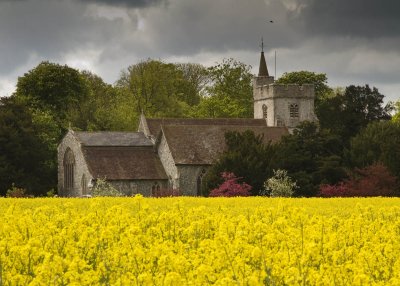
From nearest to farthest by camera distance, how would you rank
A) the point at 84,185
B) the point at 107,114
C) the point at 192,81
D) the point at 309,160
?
the point at 309,160, the point at 84,185, the point at 107,114, the point at 192,81

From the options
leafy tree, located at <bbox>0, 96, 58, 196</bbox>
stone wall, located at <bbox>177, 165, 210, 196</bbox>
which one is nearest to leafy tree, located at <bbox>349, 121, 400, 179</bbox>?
stone wall, located at <bbox>177, 165, 210, 196</bbox>

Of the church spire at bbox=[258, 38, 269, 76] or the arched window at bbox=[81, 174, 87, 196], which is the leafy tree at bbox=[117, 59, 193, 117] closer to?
the church spire at bbox=[258, 38, 269, 76]

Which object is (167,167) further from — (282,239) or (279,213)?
(282,239)

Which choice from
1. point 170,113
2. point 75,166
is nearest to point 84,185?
point 75,166

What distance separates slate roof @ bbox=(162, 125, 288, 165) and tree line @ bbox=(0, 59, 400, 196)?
8.54m

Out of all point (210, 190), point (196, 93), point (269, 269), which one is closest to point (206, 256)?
point (269, 269)

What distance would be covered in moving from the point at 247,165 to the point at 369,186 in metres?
9.42

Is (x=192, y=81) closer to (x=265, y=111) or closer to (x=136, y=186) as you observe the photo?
(x=265, y=111)

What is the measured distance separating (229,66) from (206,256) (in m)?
99.7

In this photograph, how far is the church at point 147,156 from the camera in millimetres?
A: 71062

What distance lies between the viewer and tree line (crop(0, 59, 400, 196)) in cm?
6222

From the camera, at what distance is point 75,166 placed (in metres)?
75.8

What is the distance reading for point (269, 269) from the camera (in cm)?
1243

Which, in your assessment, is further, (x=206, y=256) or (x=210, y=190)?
(x=210, y=190)
